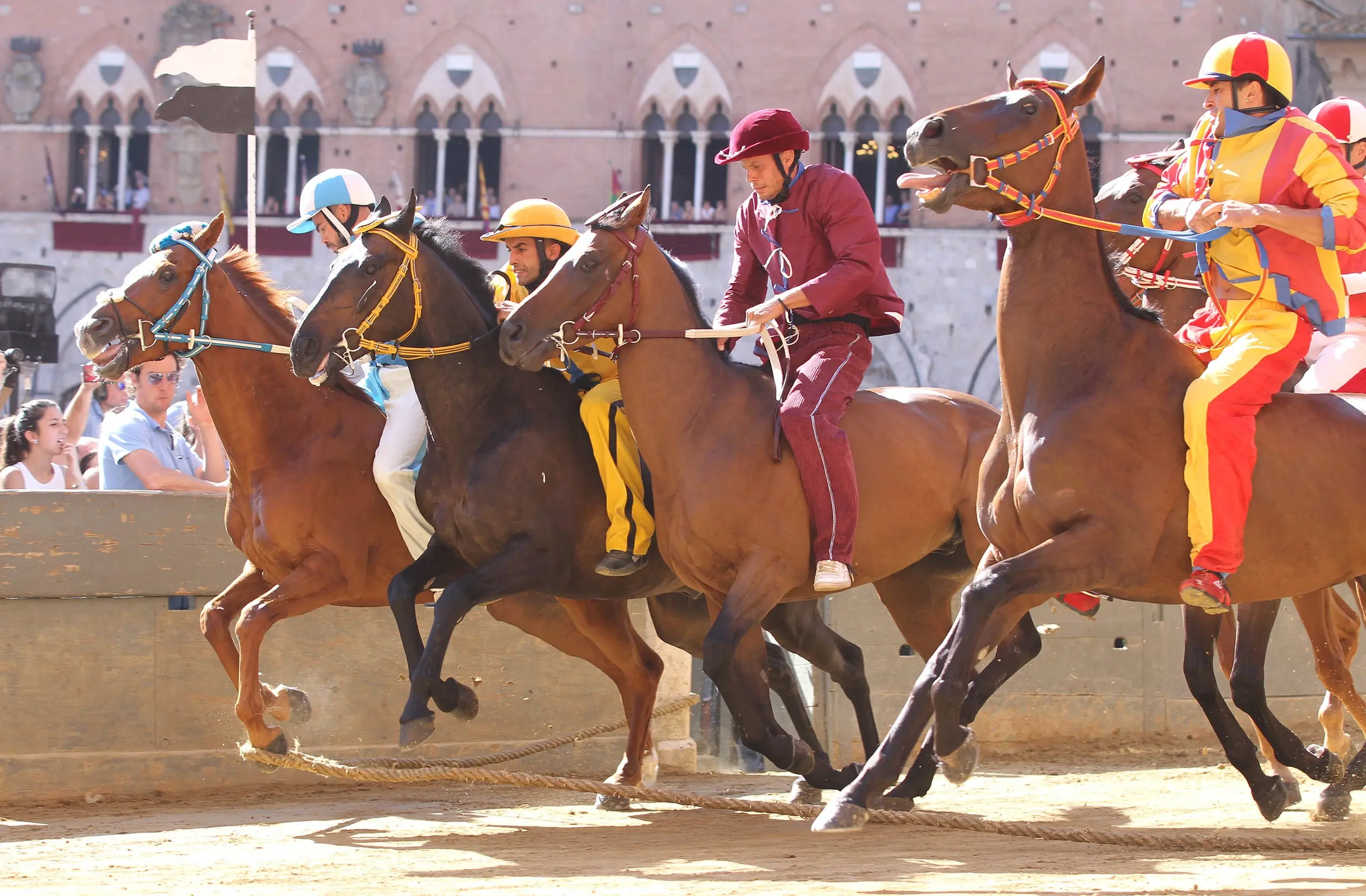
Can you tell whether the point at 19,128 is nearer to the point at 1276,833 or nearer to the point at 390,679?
the point at 390,679

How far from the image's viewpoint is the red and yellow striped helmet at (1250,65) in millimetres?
6043

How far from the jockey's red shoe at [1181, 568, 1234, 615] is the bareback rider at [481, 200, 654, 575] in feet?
8.44

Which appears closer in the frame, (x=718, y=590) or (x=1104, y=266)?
(x=1104, y=266)

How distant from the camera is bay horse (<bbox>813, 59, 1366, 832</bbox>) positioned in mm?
5707

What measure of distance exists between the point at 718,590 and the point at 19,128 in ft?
113

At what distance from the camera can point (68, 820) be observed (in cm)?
802

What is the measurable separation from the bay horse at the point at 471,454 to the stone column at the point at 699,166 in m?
28.5

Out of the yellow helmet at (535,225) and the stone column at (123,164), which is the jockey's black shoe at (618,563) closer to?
the yellow helmet at (535,225)

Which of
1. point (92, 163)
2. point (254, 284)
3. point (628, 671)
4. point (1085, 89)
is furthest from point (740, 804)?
point (92, 163)

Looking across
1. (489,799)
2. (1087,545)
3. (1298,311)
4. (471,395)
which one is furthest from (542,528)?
(1298,311)

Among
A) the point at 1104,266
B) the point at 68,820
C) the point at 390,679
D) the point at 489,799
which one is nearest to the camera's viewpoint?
the point at 1104,266

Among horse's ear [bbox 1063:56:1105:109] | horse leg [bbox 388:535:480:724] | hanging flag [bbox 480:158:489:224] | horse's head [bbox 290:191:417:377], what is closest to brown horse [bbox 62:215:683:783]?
horse leg [bbox 388:535:480:724]

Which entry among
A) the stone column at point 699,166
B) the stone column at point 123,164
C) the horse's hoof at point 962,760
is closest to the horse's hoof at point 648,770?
the horse's hoof at point 962,760

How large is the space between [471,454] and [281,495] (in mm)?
1162
